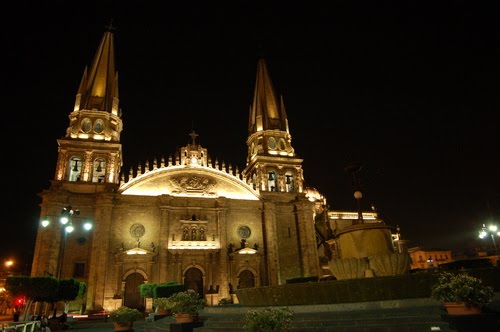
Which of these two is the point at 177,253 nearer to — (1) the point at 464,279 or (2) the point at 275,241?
(2) the point at 275,241

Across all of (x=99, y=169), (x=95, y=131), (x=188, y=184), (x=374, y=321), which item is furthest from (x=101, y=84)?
(x=374, y=321)

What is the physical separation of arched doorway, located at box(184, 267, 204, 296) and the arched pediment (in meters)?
7.54

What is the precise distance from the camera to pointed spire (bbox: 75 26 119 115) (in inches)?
Answer: 1563

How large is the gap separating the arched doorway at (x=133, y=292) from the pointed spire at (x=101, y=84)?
1784 cm

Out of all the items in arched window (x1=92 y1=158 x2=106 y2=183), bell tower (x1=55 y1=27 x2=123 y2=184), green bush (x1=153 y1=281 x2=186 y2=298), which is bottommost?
green bush (x1=153 y1=281 x2=186 y2=298)

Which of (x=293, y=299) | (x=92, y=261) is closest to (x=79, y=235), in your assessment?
(x=92, y=261)

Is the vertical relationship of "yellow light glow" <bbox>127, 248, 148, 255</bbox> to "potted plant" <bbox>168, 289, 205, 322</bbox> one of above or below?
above

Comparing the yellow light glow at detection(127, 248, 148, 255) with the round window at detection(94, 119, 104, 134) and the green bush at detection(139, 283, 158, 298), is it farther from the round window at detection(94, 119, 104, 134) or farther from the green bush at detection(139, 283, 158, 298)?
the round window at detection(94, 119, 104, 134)

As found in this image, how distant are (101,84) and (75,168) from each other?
10330 mm

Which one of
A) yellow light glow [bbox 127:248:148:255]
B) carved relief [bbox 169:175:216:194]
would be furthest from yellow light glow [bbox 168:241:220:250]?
carved relief [bbox 169:175:216:194]

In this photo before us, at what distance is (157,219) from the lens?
1406 inches

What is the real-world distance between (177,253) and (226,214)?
6.29 metres

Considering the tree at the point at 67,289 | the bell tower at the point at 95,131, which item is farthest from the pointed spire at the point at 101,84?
the tree at the point at 67,289

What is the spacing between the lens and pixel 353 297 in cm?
1240
